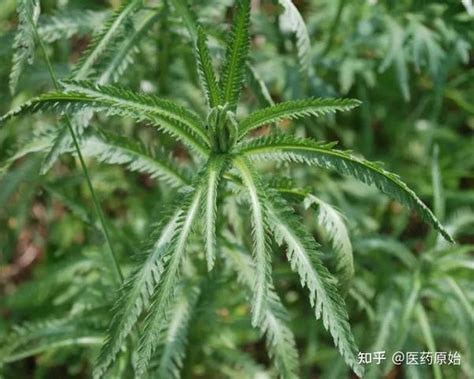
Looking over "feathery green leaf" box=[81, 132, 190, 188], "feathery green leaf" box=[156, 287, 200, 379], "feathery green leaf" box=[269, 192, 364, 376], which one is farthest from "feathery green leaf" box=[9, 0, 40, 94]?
"feathery green leaf" box=[156, 287, 200, 379]

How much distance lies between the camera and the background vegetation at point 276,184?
1.70 meters

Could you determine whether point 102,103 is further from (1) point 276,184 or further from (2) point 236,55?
(1) point 276,184

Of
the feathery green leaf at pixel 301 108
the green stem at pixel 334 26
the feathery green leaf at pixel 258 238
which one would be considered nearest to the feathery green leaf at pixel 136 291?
the feathery green leaf at pixel 258 238

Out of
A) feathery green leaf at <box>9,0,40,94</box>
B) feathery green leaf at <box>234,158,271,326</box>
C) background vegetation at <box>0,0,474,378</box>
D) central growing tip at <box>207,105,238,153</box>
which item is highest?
feathery green leaf at <box>9,0,40,94</box>

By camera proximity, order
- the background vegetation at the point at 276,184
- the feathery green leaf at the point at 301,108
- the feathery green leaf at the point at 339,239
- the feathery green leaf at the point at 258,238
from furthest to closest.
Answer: the background vegetation at the point at 276,184 < the feathery green leaf at the point at 339,239 < the feathery green leaf at the point at 301,108 < the feathery green leaf at the point at 258,238

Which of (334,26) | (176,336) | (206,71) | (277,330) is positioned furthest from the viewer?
(334,26)

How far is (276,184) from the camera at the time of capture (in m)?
1.50

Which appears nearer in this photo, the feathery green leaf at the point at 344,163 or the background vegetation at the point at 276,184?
the feathery green leaf at the point at 344,163

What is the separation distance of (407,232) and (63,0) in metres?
1.46

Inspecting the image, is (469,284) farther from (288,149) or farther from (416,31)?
→ (288,149)

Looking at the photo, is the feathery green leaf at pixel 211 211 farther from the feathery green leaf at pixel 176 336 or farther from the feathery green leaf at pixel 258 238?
the feathery green leaf at pixel 176 336

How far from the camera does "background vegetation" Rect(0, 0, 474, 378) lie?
170 centimetres

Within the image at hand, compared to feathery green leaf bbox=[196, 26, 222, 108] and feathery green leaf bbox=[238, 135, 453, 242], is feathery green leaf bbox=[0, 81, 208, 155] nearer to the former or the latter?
feathery green leaf bbox=[196, 26, 222, 108]

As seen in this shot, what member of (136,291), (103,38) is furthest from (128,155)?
(136,291)
